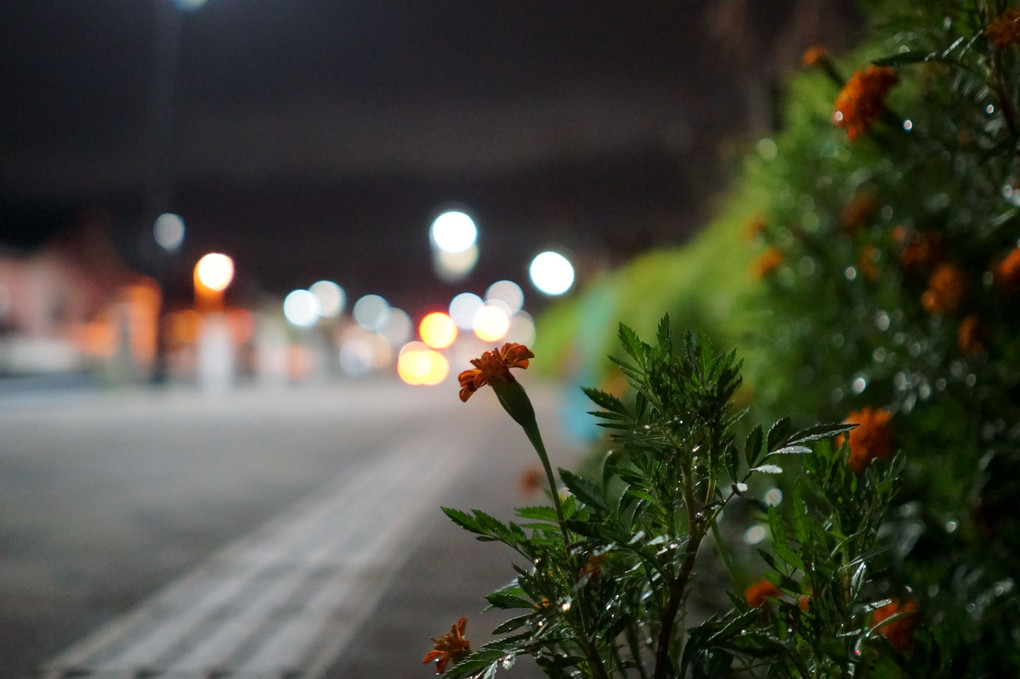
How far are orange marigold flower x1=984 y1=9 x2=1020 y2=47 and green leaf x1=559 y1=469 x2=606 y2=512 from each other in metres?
1.03

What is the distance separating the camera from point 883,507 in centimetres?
131

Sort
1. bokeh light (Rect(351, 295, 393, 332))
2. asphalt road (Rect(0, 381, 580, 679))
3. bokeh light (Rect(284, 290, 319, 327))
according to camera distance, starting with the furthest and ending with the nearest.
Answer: bokeh light (Rect(351, 295, 393, 332)) → bokeh light (Rect(284, 290, 319, 327)) → asphalt road (Rect(0, 381, 580, 679))

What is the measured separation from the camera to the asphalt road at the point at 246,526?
11.0ft

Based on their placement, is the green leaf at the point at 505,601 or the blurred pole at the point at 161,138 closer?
the green leaf at the point at 505,601

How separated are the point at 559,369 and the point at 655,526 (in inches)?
729

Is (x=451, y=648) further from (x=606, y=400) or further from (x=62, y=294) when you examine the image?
(x=62, y=294)

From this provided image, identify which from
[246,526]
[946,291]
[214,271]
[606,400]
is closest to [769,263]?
[946,291]

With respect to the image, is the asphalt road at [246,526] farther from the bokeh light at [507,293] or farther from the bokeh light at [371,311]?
the bokeh light at [371,311]

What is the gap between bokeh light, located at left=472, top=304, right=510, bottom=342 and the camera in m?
32.1

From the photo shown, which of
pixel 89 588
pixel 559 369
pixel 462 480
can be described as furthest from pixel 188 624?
pixel 559 369

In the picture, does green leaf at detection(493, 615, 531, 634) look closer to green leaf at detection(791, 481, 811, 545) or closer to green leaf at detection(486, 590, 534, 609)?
green leaf at detection(486, 590, 534, 609)

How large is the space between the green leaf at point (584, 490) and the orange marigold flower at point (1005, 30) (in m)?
1.03

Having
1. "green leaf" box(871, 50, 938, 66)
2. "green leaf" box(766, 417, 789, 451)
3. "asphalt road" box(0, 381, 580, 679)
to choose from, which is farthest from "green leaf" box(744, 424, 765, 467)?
"asphalt road" box(0, 381, 580, 679)

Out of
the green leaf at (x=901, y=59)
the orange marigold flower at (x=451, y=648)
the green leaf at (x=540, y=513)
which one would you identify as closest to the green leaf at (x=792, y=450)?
the green leaf at (x=540, y=513)
